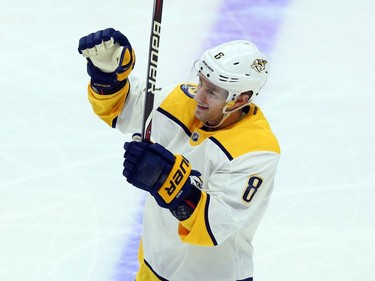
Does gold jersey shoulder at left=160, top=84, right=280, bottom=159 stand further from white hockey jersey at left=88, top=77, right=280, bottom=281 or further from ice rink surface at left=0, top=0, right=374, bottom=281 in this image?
ice rink surface at left=0, top=0, right=374, bottom=281

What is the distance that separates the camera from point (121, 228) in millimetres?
4086

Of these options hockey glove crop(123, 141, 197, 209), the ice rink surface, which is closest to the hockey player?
hockey glove crop(123, 141, 197, 209)

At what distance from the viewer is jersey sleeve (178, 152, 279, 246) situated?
2783 mm

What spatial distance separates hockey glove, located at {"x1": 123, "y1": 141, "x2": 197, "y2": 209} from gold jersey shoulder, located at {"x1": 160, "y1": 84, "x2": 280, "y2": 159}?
245 millimetres

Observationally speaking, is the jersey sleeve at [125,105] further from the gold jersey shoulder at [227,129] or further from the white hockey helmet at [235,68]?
the white hockey helmet at [235,68]

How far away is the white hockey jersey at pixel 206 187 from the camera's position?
9.24ft

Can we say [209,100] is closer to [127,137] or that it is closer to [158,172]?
[158,172]

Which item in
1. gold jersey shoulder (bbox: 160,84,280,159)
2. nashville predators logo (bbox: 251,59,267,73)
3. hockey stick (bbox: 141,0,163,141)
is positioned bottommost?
gold jersey shoulder (bbox: 160,84,280,159)

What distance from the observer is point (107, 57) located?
3025 millimetres

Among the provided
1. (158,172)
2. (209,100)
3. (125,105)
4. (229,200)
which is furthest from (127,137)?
(158,172)

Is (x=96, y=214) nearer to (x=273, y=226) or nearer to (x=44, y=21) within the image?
(x=273, y=226)

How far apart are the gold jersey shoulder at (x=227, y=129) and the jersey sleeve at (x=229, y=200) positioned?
0.13 ft

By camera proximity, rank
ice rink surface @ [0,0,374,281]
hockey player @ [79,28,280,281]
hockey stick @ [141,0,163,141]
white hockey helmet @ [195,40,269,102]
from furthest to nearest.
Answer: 1. ice rink surface @ [0,0,374,281]
2. white hockey helmet @ [195,40,269,102]
3. hockey player @ [79,28,280,281]
4. hockey stick @ [141,0,163,141]

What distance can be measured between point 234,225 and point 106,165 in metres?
1.69
